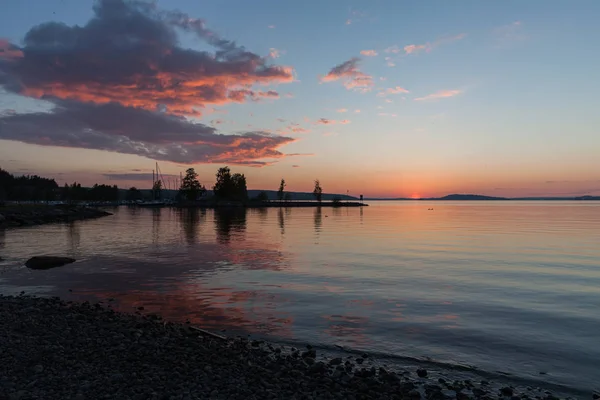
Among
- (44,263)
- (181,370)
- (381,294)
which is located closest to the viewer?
(181,370)

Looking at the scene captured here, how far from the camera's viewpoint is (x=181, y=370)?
10.8 metres

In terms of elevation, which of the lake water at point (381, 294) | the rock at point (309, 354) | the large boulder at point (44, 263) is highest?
the large boulder at point (44, 263)

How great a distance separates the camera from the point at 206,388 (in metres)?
9.60

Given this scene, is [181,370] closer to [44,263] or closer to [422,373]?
[422,373]

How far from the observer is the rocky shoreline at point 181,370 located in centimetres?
947

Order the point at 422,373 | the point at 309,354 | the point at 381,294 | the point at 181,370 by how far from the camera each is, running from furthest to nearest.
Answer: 1. the point at 381,294
2. the point at 309,354
3. the point at 422,373
4. the point at 181,370

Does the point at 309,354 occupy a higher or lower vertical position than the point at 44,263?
lower

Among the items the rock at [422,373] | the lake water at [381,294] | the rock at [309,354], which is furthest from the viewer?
the lake water at [381,294]

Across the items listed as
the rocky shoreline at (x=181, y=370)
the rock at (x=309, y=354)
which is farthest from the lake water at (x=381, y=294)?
the rocky shoreline at (x=181, y=370)

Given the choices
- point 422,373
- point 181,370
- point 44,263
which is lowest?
point 422,373

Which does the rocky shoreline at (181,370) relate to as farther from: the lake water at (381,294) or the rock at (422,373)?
the lake water at (381,294)

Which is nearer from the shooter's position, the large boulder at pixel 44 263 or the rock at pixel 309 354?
the rock at pixel 309 354

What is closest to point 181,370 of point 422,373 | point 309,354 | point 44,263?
point 309,354

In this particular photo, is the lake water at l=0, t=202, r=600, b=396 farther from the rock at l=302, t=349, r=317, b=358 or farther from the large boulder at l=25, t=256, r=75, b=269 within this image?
the rock at l=302, t=349, r=317, b=358
